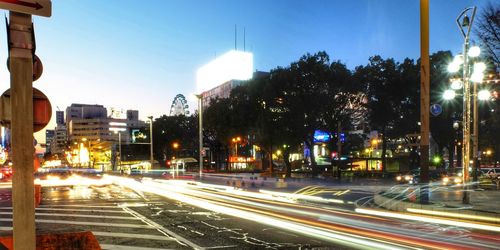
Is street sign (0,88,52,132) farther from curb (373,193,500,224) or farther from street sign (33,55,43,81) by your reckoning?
curb (373,193,500,224)

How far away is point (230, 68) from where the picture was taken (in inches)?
5458

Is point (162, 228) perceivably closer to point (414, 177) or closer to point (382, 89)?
point (414, 177)

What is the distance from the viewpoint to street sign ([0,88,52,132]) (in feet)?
15.7

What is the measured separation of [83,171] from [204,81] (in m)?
105

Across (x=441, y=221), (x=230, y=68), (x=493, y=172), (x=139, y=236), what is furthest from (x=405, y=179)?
(x=230, y=68)

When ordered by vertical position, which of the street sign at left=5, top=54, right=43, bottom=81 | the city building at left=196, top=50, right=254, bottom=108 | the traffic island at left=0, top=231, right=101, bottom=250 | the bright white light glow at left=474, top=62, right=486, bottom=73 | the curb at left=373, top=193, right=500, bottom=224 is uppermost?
the city building at left=196, top=50, right=254, bottom=108

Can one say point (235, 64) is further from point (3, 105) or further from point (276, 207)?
point (3, 105)

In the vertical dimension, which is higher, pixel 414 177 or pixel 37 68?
pixel 37 68

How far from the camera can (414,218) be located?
53.6ft

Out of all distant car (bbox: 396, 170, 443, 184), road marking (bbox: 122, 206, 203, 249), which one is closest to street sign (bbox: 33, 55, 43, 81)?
road marking (bbox: 122, 206, 203, 249)

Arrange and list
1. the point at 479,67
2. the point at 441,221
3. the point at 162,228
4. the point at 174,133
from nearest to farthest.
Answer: the point at 162,228, the point at 441,221, the point at 479,67, the point at 174,133

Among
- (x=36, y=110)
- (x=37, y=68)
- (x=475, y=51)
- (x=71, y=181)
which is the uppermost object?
(x=475, y=51)

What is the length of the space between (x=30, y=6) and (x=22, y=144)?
1.43 metres

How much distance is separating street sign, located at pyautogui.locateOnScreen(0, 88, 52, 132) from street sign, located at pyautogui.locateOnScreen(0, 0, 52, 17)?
84 centimetres
